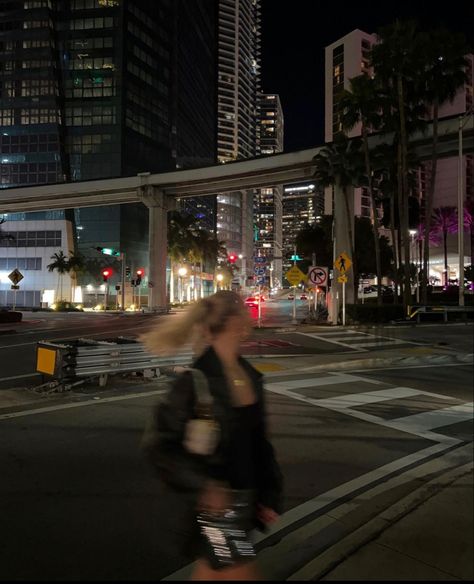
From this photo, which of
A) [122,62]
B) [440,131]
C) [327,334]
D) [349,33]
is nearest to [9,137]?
[122,62]

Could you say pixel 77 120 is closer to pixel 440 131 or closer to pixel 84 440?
pixel 440 131

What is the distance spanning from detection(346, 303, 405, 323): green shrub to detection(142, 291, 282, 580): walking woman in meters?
29.0

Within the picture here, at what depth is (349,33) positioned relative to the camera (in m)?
148

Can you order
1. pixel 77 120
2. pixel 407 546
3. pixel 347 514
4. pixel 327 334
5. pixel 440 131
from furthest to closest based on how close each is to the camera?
pixel 77 120 → pixel 440 131 → pixel 327 334 → pixel 347 514 → pixel 407 546

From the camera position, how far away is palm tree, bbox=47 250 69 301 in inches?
2702

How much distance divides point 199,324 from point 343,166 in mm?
33819

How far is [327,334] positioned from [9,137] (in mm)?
69265

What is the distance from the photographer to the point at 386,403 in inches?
362

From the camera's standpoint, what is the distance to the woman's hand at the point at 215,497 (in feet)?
7.64

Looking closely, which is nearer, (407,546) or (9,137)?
(407,546)

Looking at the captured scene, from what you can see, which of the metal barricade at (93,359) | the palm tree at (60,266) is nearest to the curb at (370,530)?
the metal barricade at (93,359)

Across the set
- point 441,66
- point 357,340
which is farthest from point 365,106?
point 357,340

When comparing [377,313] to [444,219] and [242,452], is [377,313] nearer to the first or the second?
[242,452]

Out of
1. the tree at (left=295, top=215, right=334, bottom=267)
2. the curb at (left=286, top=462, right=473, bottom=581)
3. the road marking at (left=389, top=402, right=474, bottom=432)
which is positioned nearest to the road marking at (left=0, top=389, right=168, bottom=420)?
the road marking at (left=389, top=402, right=474, bottom=432)
